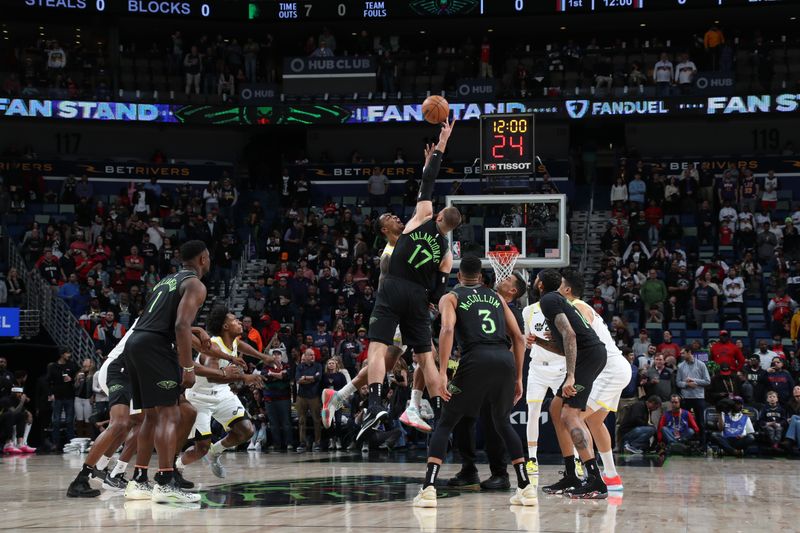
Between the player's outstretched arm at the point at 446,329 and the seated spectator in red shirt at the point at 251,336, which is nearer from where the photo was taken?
the player's outstretched arm at the point at 446,329

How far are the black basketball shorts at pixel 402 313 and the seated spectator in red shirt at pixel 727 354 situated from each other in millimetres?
11726

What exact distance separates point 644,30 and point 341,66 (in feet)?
31.9

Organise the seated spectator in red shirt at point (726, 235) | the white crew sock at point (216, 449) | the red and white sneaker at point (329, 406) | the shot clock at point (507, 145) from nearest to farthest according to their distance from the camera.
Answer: the red and white sneaker at point (329, 406) < the white crew sock at point (216, 449) < the shot clock at point (507, 145) < the seated spectator in red shirt at point (726, 235)

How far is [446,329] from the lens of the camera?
978 centimetres

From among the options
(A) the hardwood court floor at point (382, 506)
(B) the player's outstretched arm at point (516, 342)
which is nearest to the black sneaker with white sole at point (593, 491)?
(A) the hardwood court floor at point (382, 506)

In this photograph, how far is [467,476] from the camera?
11391 millimetres

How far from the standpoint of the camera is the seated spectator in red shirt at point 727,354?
20.3m

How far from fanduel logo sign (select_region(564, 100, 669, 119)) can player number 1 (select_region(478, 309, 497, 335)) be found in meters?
21.6

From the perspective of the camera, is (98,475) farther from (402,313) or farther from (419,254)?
(419,254)

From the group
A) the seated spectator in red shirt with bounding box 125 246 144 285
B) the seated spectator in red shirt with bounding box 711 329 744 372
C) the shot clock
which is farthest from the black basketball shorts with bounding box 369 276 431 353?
the seated spectator in red shirt with bounding box 125 246 144 285

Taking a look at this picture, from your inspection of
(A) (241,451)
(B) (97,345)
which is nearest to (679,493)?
(A) (241,451)

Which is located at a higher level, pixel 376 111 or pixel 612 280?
pixel 376 111

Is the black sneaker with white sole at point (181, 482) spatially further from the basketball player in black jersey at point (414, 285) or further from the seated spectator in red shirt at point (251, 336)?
the seated spectator in red shirt at point (251, 336)

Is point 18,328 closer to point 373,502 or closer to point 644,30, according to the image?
point 373,502
